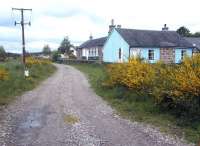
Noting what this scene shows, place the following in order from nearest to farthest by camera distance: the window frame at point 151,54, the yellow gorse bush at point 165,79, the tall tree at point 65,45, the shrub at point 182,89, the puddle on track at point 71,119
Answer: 1. the shrub at point 182,89
2. the yellow gorse bush at point 165,79
3. the puddle on track at point 71,119
4. the window frame at point 151,54
5. the tall tree at point 65,45

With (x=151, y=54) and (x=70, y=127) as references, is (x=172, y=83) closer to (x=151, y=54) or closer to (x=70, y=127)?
(x=70, y=127)

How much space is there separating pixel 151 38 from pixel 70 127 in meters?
40.8

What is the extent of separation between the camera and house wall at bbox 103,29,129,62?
5054 cm

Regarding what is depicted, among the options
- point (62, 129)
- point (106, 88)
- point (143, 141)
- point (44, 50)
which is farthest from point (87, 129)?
point (44, 50)

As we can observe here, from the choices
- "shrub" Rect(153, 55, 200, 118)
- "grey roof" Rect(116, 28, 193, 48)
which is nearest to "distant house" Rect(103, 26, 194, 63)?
"grey roof" Rect(116, 28, 193, 48)

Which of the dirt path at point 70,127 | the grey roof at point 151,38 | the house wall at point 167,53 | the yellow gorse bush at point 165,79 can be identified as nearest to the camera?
the dirt path at point 70,127

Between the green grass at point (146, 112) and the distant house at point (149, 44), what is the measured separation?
28.3 meters

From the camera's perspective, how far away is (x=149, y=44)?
50469mm

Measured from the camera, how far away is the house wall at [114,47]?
1990 inches

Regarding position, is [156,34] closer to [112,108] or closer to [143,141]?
[112,108]

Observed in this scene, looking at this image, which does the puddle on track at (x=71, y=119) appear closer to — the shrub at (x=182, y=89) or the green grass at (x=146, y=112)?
the green grass at (x=146, y=112)

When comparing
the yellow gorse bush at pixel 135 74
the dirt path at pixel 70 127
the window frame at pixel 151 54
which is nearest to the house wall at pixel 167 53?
the window frame at pixel 151 54

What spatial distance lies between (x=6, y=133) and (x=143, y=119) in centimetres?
496

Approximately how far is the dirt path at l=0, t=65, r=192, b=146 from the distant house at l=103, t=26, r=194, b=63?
31.7 m
